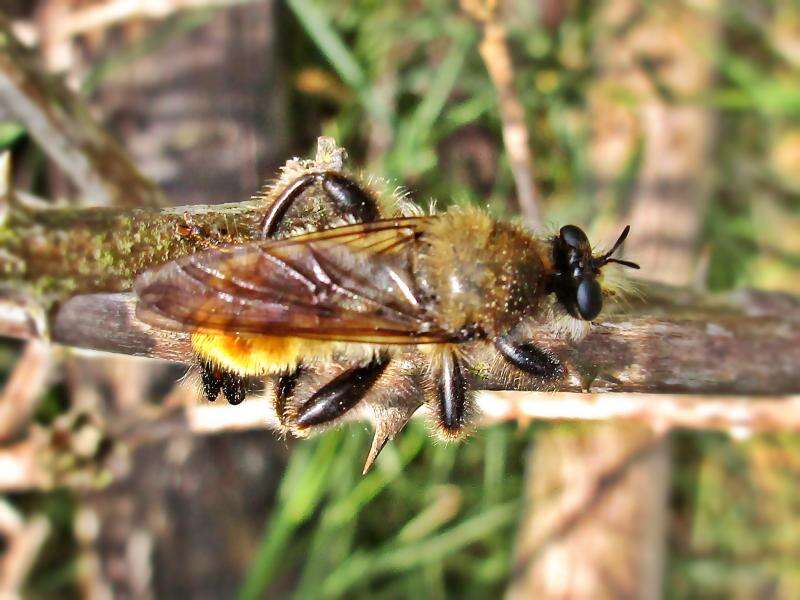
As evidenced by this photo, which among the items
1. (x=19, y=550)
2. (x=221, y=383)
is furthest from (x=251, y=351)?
(x=19, y=550)

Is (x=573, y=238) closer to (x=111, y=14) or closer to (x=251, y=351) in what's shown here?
(x=251, y=351)

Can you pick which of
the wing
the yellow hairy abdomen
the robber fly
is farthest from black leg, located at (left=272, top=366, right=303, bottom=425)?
the wing

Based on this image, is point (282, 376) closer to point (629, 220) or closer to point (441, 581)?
point (441, 581)

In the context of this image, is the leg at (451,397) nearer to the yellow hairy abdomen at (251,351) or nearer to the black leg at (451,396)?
the black leg at (451,396)

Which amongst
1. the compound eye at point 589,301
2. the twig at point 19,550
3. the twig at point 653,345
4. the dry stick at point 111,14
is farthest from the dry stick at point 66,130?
the twig at point 19,550

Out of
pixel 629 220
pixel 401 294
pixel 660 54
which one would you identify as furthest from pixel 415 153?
pixel 401 294
